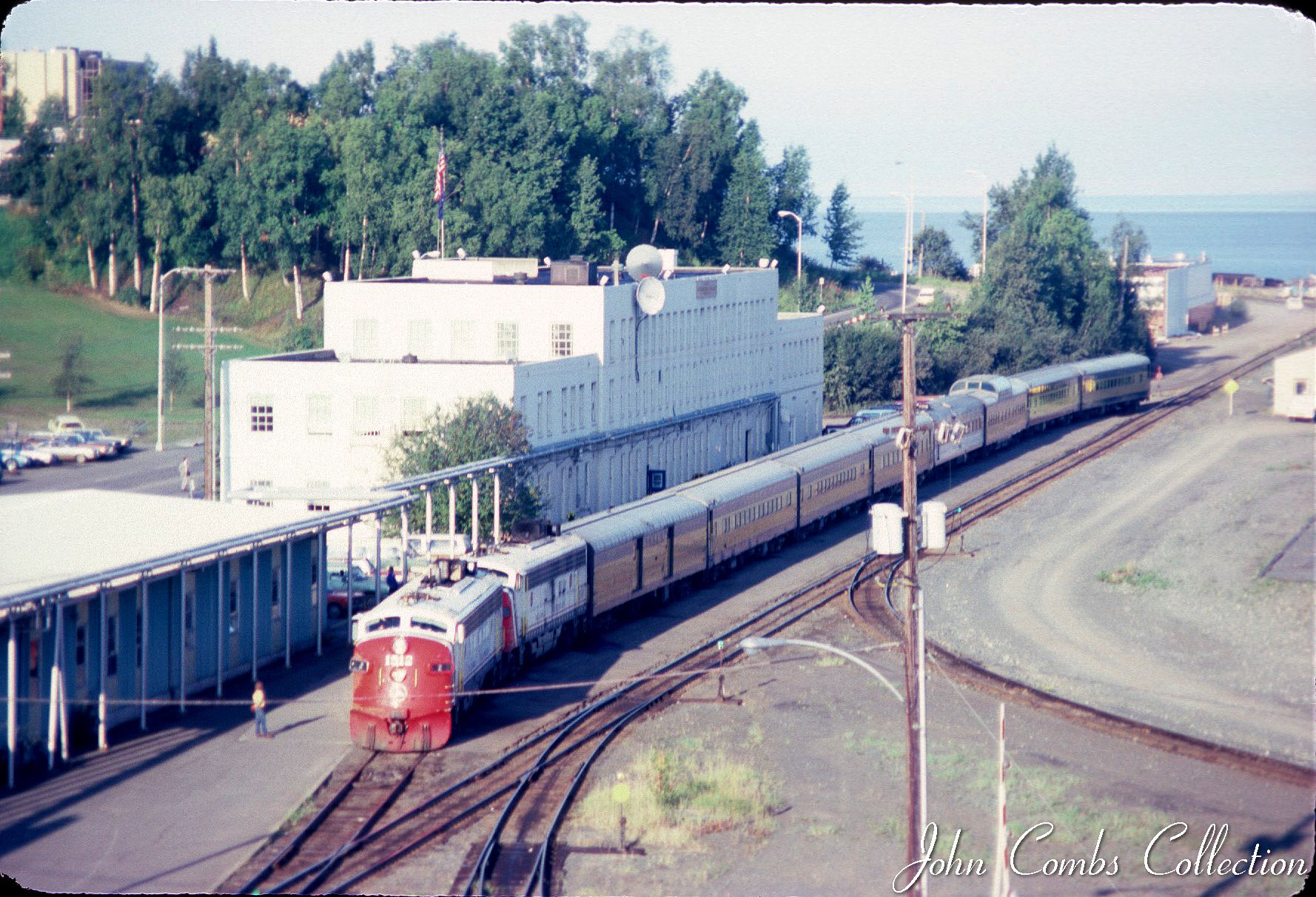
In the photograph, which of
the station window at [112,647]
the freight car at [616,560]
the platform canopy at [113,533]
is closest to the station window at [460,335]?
the freight car at [616,560]

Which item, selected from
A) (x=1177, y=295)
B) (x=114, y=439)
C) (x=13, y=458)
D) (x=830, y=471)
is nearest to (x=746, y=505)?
(x=830, y=471)

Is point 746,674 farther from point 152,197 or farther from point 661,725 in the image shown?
point 152,197

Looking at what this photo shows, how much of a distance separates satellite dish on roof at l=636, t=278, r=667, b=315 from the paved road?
19.0 meters

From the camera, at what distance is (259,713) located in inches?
1052

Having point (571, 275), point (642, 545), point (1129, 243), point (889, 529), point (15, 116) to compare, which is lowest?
point (642, 545)

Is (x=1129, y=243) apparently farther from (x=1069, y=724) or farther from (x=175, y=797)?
(x=175, y=797)

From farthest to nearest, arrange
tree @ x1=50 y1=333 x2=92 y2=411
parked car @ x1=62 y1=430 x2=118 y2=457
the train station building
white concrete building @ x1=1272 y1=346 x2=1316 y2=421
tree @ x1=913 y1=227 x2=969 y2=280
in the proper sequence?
1. tree @ x1=913 y1=227 x2=969 y2=280
2. tree @ x1=50 y1=333 x2=92 y2=411
3. parked car @ x1=62 y1=430 x2=118 y2=457
4. white concrete building @ x1=1272 y1=346 x2=1316 y2=421
5. the train station building

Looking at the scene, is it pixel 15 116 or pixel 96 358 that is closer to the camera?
pixel 96 358

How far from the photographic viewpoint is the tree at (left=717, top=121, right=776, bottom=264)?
100m

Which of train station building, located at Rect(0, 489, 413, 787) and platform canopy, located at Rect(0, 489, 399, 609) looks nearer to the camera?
train station building, located at Rect(0, 489, 413, 787)

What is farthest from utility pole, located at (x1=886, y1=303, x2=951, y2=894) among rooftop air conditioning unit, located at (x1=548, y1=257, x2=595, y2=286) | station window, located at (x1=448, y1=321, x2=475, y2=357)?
rooftop air conditioning unit, located at (x1=548, y1=257, x2=595, y2=286)

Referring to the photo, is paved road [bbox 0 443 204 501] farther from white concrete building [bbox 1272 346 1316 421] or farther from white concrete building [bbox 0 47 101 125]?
white concrete building [bbox 1272 346 1316 421]

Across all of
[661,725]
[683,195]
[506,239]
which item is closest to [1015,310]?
[683,195]

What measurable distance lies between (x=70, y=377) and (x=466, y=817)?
5755cm
